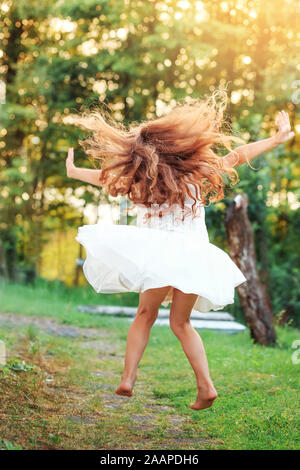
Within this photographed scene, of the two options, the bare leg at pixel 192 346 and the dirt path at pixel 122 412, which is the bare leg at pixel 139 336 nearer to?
the bare leg at pixel 192 346

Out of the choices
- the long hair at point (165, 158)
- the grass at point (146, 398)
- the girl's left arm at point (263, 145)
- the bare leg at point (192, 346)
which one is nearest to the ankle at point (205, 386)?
the bare leg at point (192, 346)

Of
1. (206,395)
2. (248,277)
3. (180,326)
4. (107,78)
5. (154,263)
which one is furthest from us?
(107,78)

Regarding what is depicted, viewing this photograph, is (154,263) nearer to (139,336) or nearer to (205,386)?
(139,336)

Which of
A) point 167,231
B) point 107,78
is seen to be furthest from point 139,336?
point 107,78

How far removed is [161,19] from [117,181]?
11474mm

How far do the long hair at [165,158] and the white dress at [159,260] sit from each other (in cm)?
14

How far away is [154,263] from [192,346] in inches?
23.2

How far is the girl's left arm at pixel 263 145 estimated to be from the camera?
341 centimetres

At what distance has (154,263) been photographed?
9.93 feet

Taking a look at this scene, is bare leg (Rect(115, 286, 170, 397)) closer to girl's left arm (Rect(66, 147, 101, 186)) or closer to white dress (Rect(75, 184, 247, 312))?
white dress (Rect(75, 184, 247, 312))

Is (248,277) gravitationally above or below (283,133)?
below

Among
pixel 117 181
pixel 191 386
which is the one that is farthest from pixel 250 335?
pixel 117 181

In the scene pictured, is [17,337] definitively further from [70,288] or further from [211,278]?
[70,288]

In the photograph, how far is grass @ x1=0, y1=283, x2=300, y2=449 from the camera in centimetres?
314
